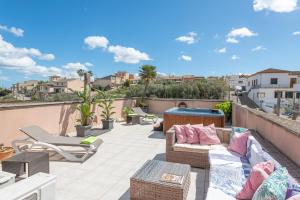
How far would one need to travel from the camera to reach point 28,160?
Result: 3.87 meters

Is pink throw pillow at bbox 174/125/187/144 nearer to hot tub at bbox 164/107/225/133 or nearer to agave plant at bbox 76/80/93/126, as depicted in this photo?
hot tub at bbox 164/107/225/133

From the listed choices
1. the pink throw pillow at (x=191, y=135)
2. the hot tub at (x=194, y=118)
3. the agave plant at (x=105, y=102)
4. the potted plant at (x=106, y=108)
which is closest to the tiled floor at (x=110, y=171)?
the pink throw pillow at (x=191, y=135)

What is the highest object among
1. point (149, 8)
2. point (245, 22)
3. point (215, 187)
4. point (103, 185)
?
point (149, 8)

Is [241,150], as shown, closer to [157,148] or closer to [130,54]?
[157,148]

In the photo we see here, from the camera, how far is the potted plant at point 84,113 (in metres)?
7.88

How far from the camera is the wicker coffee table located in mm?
2959

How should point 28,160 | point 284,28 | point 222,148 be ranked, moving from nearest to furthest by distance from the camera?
point 28,160 < point 222,148 < point 284,28

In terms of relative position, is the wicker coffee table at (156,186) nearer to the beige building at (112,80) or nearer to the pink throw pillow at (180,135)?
the pink throw pillow at (180,135)

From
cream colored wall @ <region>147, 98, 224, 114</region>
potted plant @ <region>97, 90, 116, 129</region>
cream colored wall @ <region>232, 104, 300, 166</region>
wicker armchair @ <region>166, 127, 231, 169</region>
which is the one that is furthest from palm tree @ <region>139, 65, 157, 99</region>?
wicker armchair @ <region>166, 127, 231, 169</region>

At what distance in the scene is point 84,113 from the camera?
26.7 feet

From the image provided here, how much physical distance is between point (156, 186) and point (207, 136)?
259 centimetres

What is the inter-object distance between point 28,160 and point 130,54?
36966 millimetres

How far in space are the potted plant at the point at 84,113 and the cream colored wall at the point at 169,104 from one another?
20.2ft

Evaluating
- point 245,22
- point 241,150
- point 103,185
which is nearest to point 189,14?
point 245,22
